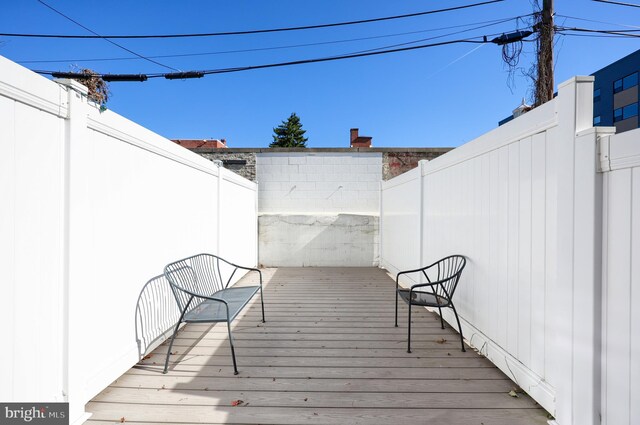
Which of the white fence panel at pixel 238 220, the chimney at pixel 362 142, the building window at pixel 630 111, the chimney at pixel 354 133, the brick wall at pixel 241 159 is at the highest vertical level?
the building window at pixel 630 111

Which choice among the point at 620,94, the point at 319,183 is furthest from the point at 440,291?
the point at 620,94

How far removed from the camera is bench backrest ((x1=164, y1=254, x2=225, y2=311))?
9.21 feet

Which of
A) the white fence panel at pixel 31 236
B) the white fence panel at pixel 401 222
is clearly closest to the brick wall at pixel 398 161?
the white fence panel at pixel 401 222

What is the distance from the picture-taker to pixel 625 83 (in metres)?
18.3

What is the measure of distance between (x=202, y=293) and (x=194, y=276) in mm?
230

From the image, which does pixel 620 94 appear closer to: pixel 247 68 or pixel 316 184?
pixel 316 184

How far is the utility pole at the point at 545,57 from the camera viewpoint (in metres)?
4.89

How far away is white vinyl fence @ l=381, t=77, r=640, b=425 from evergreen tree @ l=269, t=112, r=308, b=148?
3392cm

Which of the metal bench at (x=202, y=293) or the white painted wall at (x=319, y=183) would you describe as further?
the white painted wall at (x=319, y=183)

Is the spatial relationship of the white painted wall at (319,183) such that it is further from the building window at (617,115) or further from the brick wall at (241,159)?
the building window at (617,115)

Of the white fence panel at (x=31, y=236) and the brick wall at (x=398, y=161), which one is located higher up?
the brick wall at (x=398, y=161)

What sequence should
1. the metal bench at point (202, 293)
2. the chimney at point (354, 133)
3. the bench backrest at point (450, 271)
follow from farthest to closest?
1. the chimney at point (354, 133)
2. the bench backrest at point (450, 271)
3. the metal bench at point (202, 293)

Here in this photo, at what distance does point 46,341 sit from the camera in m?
1.58

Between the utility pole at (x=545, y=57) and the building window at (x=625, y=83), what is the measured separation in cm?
2012
